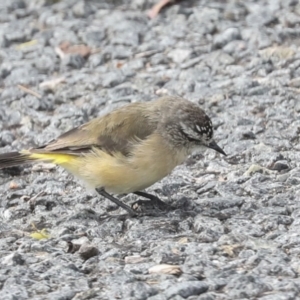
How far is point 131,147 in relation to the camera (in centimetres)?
726

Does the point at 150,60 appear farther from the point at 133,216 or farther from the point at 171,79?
the point at 133,216

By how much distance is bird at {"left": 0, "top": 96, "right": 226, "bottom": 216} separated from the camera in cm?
724

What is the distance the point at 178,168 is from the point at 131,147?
3.96ft

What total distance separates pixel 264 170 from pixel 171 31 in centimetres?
382

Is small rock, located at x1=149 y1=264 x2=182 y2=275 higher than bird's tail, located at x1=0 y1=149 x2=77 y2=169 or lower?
lower

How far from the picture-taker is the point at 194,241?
6.55m

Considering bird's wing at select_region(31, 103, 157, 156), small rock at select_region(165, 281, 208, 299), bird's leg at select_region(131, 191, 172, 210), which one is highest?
bird's wing at select_region(31, 103, 157, 156)

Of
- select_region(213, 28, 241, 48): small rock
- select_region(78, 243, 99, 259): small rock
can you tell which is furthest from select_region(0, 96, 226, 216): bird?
select_region(213, 28, 241, 48): small rock

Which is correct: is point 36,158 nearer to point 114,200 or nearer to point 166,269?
point 114,200

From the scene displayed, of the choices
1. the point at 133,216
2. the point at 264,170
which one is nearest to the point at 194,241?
the point at 133,216

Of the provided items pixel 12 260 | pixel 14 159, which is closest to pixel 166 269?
pixel 12 260

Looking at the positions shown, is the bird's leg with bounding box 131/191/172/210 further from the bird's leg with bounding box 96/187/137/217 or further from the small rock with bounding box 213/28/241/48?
the small rock with bounding box 213/28/241/48

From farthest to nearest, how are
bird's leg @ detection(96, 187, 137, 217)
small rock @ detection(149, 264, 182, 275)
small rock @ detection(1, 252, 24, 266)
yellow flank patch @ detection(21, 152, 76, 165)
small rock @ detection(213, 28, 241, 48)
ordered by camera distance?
small rock @ detection(213, 28, 241, 48) < yellow flank patch @ detection(21, 152, 76, 165) < bird's leg @ detection(96, 187, 137, 217) < small rock @ detection(1, 252, 24, 266) < small rock @ detection(149, 264, 182, 275)

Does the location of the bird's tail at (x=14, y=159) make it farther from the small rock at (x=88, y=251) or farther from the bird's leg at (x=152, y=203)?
the small rock at (x=88, y=251)
